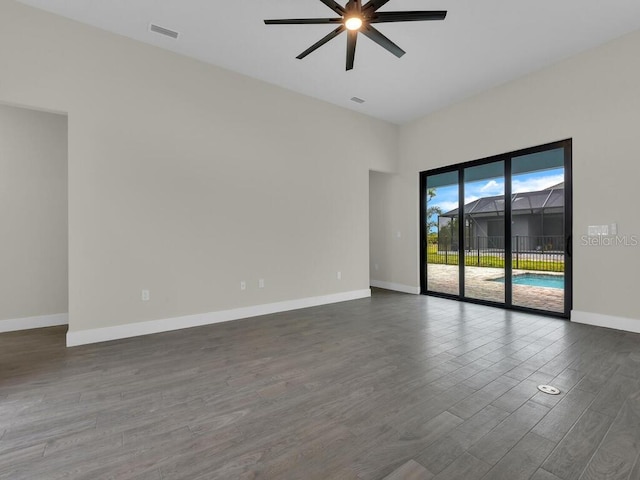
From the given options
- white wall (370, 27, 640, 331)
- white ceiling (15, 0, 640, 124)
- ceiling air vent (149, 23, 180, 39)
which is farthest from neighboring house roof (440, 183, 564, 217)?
ceiling air vent (149, 23, 180, 39)

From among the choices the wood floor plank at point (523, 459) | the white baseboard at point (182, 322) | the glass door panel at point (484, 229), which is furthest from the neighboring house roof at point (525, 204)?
the wood floor plank at point (523, 459)

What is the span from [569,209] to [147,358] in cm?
560

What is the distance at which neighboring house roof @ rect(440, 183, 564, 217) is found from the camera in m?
4.29

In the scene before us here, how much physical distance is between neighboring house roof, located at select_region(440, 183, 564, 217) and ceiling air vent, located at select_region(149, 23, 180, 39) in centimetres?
517

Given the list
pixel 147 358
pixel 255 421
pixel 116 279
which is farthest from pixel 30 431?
pixel 116 279

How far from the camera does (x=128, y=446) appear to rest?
5.43 feet

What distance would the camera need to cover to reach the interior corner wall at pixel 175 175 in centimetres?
325

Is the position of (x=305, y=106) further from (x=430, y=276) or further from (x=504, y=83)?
(x=430, y=276)

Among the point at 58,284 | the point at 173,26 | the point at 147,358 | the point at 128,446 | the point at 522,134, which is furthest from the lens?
the point at 522,134

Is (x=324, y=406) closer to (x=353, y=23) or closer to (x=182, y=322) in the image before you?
(x=182, y=322)

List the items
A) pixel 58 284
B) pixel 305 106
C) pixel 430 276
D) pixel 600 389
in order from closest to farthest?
pixel 600 389
pixel 58 284
pixel 305 106
pixel 430 276

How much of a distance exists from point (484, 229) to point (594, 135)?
190 centimetres

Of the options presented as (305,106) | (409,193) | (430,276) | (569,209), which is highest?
(305,106)

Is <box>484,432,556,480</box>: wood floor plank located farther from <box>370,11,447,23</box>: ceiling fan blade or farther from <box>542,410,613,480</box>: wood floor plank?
<box>370,11,447,23</box>: ceiling fan blade
